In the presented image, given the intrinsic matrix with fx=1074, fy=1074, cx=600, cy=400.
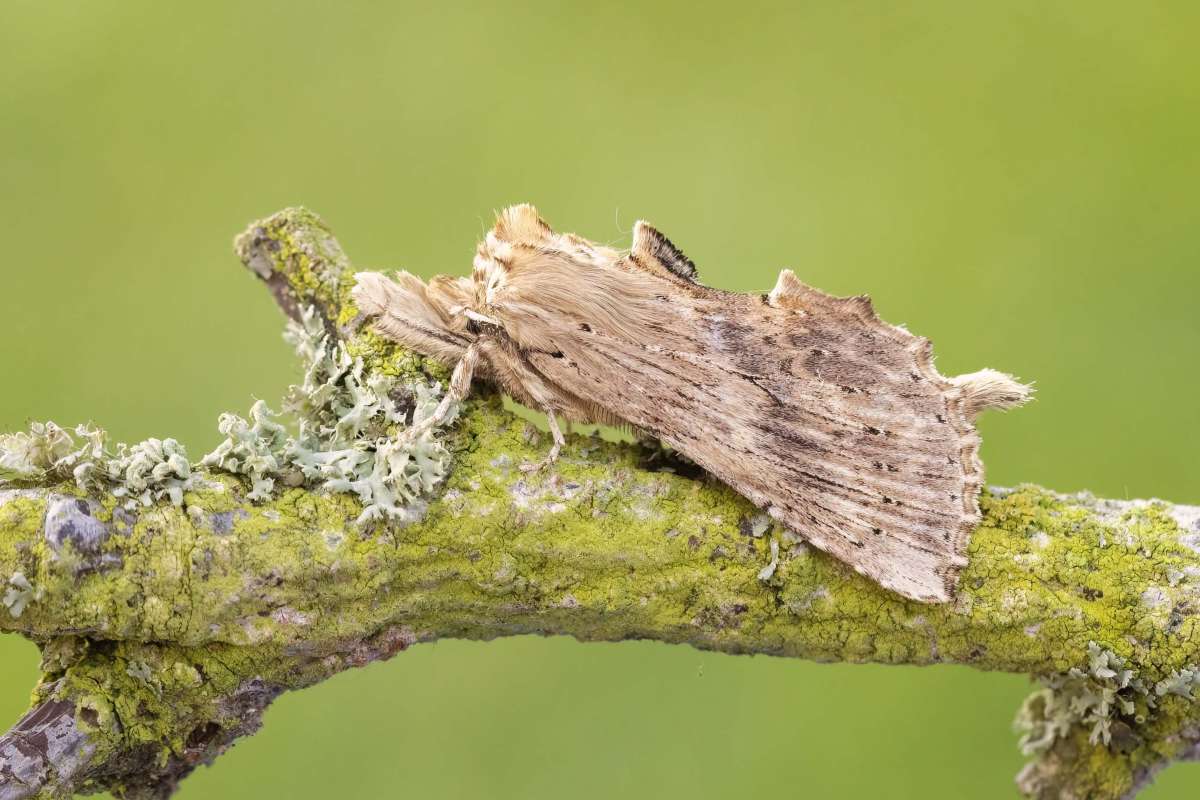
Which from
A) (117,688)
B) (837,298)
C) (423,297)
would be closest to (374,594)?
(117,688)

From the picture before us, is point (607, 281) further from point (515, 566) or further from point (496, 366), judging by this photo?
point (515, 566)

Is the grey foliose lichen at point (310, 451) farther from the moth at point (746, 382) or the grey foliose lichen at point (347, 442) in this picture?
the moth at point (746, 382)

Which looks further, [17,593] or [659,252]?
[659,252]

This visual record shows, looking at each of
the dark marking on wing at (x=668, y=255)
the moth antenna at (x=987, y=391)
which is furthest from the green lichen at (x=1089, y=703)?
the dark marking on wing at (x=668, y=255)

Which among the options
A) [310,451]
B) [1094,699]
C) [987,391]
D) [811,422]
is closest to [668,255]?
[811,422]

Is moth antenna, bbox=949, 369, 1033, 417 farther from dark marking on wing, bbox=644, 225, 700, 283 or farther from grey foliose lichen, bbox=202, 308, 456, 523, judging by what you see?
Answer: grey foliose lichen, bbox=202, 308, 456, 523

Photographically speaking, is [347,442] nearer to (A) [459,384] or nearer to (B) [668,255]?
(A) [459,384]
